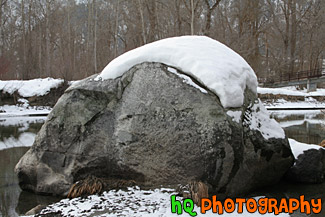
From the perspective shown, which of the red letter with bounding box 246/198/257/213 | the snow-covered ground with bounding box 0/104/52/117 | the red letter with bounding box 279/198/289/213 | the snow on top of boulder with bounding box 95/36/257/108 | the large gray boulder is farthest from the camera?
the snow-covered ground with bounding box 0/104/52/117

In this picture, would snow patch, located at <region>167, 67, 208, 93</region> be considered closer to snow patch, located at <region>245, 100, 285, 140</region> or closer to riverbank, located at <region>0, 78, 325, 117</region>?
snow patch, located at <region>245, 100, 285, 140</region>

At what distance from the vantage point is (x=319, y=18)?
2997 cm

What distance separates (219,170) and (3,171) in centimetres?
415

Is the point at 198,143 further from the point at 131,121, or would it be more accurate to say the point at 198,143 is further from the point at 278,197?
the point at 278,197

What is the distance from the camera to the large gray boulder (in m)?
4.02

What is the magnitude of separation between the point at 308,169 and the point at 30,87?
1604cm

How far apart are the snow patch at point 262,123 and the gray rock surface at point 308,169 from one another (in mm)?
706

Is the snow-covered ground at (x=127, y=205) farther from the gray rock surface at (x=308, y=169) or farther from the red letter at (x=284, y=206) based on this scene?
the gray rock surface at (x=308, y=169)

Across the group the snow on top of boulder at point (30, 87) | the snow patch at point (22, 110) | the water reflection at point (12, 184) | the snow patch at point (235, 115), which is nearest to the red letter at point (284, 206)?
the snow patch at point (235, 115)

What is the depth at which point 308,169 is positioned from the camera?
5.06 m

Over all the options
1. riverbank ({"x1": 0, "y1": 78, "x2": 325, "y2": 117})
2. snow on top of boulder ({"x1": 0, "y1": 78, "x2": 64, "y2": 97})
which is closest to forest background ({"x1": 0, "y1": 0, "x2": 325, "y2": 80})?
snow on top of boulder ({"x1": 0, "y1": 78, "x2": 64, "y2": 97})

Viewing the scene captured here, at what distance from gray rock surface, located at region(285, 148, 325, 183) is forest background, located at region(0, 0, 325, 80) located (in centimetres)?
1575

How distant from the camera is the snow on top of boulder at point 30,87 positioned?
55.5 ft

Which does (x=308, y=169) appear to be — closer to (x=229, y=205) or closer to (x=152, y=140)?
(x=229, y=205)
